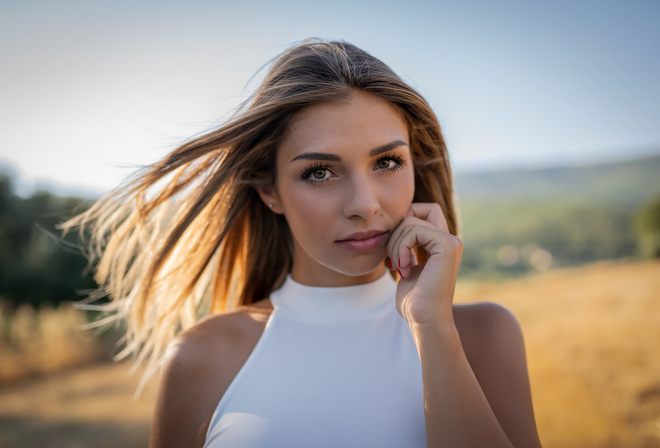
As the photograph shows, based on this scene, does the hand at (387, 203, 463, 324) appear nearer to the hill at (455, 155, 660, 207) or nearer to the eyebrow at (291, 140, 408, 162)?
the eyebrow at (291, 140, 408, 162)

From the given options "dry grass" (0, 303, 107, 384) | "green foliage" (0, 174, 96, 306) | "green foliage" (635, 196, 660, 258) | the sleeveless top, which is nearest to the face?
the sleeveless top

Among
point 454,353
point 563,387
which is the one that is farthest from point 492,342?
point 563,387

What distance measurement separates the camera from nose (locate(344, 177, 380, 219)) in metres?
2.11

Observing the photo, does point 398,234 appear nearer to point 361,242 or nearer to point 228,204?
point 361,242

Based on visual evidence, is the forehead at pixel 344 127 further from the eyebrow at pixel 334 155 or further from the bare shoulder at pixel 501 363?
the bare shoulder at pixel 501 363

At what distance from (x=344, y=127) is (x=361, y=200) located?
38 centimetres

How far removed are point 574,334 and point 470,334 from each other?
16.4 ft

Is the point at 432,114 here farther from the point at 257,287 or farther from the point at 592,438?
the point at 592,438

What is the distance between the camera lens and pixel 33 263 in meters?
11.8

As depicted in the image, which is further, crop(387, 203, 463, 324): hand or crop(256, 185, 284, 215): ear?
crop(256, 185, 284, 215): ear

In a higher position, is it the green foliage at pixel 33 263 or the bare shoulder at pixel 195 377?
the bare shoulder at pixel 195 377

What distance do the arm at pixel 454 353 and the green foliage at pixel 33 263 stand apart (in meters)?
11.1

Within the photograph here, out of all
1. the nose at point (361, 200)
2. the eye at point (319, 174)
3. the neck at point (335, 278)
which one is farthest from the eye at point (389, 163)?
the neck at point (335, 278)

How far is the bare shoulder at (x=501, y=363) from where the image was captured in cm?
203
